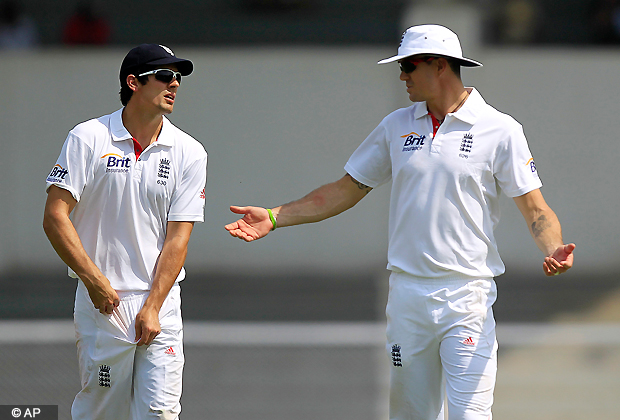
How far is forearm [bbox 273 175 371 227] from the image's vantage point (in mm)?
3863

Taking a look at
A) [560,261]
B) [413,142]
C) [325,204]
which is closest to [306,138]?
[325,204]

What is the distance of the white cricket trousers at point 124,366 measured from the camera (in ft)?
11.1

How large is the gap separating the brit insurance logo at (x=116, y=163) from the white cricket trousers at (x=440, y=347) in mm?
1410

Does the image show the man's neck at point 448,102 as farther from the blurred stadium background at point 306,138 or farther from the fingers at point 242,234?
the blurred stadium background at point 306,138

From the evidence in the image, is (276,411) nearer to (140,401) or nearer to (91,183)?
(140,401)

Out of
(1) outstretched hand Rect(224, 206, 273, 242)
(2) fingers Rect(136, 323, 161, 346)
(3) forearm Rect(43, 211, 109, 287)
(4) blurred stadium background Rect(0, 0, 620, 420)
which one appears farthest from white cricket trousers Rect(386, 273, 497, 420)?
(4) blurred stadium background Rect(0, 0, 620, 420)

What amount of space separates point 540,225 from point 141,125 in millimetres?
1962

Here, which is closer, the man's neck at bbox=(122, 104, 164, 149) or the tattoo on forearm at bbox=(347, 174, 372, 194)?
the man's neck at bbox=(122, 104, 164, 149)

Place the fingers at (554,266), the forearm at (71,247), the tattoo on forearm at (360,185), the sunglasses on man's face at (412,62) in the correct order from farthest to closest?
the tattoo on forearm at (360,185) → the sunglasses on man's face at (412,62) → the forearm at (71,247) → the fingers at (554,266)

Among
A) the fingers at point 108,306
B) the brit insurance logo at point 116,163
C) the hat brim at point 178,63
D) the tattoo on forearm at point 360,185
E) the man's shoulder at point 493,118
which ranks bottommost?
the fingers at point 108,306

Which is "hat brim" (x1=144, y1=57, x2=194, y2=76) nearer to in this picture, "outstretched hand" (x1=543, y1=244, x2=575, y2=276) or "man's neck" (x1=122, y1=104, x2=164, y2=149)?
"man's neck" (x1=122, y1=104, x2=164, y2=149)

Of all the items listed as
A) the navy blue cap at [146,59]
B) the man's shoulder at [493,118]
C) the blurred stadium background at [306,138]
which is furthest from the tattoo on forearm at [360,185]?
the blurred stadium background at [306,138]

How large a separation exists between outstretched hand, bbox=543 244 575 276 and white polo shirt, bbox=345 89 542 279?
0.35 m

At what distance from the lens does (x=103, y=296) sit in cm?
331
